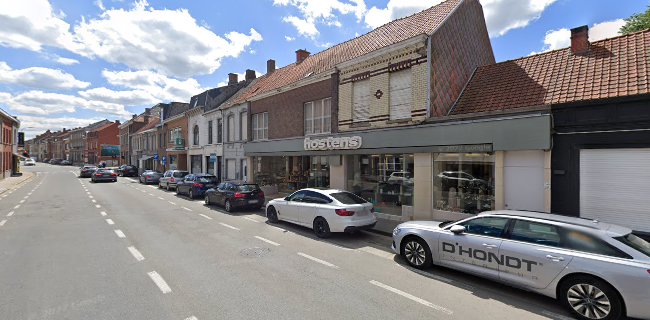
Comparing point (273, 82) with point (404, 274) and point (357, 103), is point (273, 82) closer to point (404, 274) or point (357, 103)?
point (357, 103)

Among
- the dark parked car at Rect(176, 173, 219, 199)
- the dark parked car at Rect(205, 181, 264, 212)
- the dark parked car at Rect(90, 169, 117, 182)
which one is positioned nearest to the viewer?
the dark parked car at Rect(205, 181, 264, 212)

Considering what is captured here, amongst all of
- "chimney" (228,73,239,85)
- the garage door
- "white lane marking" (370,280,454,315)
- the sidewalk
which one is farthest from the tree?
the sidewalk

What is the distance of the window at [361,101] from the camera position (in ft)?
42.8

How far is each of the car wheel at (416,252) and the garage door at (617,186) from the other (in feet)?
15.3

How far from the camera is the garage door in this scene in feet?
23.6

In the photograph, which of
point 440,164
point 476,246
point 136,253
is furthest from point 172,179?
point 476,246

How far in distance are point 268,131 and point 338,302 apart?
48.3ft

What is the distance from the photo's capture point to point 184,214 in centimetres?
1262

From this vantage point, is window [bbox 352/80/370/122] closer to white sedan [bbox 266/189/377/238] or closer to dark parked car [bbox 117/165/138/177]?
white sedan [bbox 266/189/377/238]

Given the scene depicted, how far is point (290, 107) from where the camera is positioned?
1697cm

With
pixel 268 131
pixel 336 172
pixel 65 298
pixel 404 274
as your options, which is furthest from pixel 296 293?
pixel 268 131

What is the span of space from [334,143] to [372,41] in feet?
18.4

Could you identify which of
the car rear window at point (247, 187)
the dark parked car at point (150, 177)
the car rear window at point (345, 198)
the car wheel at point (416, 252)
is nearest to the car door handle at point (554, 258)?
the car wheel at point (416, 252)

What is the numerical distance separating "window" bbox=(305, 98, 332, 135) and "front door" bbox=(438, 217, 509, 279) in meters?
9.41
